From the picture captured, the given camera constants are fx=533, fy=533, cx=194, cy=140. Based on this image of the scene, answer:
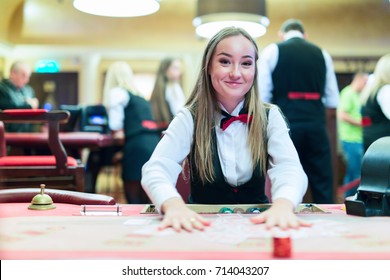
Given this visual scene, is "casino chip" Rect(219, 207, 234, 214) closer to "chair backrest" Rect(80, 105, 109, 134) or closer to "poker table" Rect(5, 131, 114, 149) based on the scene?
"poker table" Rect(5, 131, 114, 149)

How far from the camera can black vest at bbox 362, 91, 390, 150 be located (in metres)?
2.37

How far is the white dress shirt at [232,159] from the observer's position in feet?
2.90

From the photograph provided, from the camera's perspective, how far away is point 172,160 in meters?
0.98

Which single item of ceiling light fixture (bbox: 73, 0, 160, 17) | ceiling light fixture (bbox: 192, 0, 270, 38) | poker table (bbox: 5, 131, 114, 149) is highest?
ceiling light fixture (bbox: 192, 0, 270, 38)

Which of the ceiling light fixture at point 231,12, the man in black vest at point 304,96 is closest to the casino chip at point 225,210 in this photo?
the man in black vest at point 304,96

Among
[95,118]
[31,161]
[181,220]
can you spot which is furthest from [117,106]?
[181,220]

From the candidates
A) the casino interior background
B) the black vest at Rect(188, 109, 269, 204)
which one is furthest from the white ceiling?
the black vest at Rect(188, 109, 269, 204)

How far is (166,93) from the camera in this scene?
117 inches

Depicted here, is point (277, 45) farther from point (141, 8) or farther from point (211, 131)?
point (211, 131)

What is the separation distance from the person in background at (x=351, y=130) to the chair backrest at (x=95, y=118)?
5.77 ft

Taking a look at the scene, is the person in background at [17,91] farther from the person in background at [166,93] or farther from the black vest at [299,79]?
the black vest at [299,79]

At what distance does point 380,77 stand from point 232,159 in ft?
5.40
